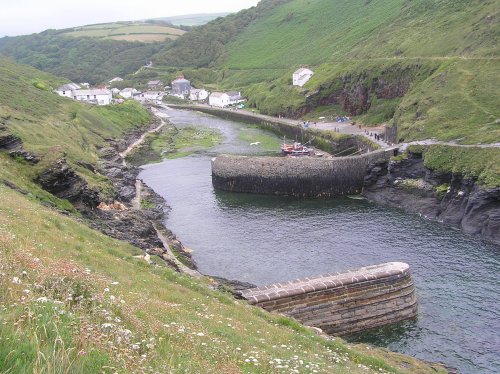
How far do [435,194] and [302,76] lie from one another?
10708cm

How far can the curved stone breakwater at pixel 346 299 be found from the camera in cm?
3316

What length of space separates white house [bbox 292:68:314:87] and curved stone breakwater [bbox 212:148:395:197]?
90.8 metres

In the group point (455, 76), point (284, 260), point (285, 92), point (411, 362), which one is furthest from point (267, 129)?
point (411, 362)

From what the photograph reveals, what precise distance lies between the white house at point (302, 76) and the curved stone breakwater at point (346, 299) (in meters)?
131

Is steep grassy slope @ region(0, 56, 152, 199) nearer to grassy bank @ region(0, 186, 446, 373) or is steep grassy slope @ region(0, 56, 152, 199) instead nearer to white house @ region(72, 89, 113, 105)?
grassy bank @ region(0, 186, 446, 373)

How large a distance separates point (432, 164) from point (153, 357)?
204ft

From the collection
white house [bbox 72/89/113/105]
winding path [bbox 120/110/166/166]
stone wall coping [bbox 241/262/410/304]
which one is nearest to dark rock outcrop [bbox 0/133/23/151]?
stone wall coping [bbox 241/262/410/304]

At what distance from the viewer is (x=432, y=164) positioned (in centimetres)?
6619

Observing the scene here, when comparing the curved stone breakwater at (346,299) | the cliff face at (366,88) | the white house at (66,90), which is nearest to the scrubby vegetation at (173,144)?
the cliff face at (366,88)

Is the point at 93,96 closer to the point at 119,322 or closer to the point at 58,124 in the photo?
the point at 58,124

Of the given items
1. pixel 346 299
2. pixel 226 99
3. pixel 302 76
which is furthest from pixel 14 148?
pixel 226 99

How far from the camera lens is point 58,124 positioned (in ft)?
307

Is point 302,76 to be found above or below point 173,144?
above

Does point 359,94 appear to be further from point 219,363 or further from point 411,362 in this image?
point 219,363
